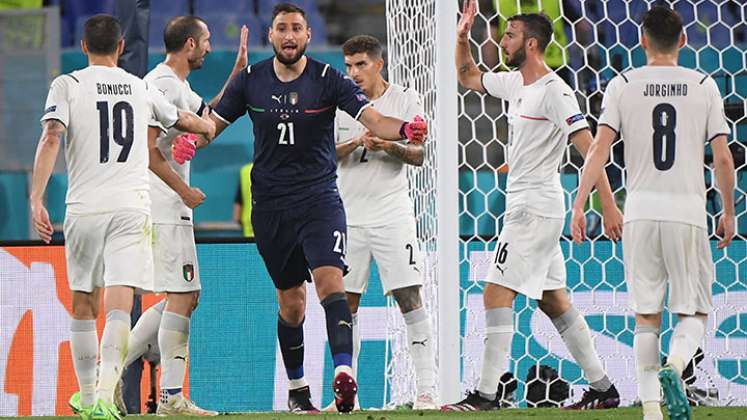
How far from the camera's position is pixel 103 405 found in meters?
5.95

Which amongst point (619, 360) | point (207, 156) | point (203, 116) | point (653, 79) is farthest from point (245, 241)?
point (207, 156)

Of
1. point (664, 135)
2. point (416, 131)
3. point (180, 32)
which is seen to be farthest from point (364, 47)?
point (664, 135)

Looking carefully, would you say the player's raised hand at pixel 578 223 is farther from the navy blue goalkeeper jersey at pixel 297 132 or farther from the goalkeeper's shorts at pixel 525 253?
the navy blue goalkeeper jersey at pixel 297 132

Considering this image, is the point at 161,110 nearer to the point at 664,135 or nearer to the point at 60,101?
the point at 60,101

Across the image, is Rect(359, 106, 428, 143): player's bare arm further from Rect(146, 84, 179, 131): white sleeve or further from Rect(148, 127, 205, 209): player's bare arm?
Rect(148, 127, 205, 209): player's bare arm

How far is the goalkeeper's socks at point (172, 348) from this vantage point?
7523 millimetres

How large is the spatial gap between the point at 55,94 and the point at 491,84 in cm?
240

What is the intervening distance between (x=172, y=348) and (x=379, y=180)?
4.79ft

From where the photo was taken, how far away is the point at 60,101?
6.16 metres

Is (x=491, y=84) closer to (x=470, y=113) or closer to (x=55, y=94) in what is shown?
(x=55, y=94)

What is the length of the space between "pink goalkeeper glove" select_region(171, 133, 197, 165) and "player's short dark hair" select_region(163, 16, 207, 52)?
814mm

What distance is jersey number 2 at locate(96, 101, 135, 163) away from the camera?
20.5ft

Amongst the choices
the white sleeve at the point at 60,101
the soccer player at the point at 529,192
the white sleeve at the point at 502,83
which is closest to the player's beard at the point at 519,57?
the soccer player at the point at 529,192

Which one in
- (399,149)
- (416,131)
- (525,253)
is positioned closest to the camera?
(416,131)
